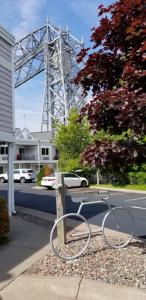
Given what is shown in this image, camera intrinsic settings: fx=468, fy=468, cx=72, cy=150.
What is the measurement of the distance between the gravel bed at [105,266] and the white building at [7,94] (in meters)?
6.21

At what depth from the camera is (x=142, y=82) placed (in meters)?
6.04

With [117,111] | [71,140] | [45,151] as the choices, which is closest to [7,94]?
[117,111]

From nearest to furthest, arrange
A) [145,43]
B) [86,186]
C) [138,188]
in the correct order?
[145,43], [138,188], [86,186]

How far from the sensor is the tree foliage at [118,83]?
576 centimetres

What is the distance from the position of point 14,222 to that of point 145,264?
19.9 ft

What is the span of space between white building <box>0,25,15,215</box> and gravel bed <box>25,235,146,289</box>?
6.21m

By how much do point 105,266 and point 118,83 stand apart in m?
2.69

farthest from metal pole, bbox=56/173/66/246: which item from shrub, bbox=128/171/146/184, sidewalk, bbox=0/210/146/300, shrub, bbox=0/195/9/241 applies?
shrub, bbox=128/171/146/184

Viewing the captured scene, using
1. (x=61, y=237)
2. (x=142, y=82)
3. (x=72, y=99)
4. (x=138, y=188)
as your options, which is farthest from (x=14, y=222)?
(x=72, y=99)

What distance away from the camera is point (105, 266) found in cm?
682

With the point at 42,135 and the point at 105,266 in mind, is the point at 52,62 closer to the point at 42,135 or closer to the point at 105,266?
the point at 42,135

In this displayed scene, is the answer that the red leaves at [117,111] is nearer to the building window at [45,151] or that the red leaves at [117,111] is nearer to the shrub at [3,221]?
the shrub at [3,221]

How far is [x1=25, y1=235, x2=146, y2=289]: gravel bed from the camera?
20.5 feet

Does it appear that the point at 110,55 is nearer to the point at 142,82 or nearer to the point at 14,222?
the point at 142,82
